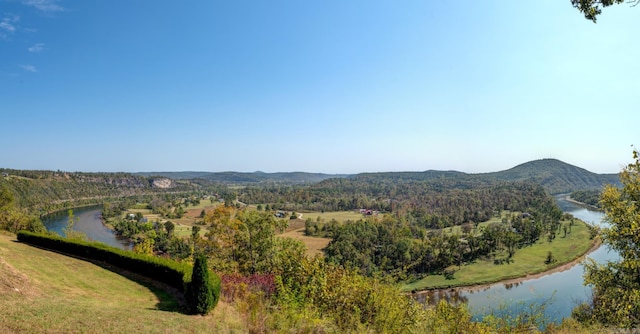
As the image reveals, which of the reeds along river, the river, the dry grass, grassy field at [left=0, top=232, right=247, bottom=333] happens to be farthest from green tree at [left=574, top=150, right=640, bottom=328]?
the river

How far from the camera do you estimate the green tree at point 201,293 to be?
13930 mm

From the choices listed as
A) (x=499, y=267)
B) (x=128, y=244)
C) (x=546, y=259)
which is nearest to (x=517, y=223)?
(x=546, y=259)

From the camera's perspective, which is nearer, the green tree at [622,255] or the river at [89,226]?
the green tree at [622,255]

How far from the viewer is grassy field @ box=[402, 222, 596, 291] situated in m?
60.1

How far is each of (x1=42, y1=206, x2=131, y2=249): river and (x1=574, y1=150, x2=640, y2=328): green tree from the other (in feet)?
299

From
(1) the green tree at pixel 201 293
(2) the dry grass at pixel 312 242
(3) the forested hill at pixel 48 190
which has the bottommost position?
(2) the dry grass at pixel 312 242

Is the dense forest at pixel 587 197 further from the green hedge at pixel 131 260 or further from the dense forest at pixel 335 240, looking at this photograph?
the green hedge at pixel 131 260

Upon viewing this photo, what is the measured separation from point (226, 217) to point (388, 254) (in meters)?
55.1

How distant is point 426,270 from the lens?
68.0 m

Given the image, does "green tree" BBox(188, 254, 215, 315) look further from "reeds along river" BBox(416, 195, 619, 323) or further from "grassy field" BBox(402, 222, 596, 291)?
"grassy field" BBox(402, 222, 596, 291)

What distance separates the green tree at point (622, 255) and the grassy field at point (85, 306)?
16004 millimetres

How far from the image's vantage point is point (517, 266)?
2576 inches

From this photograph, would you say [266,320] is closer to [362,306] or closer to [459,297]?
[362,306]

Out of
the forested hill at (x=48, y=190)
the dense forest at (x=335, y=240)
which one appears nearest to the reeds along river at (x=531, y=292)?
the dense forest at (x=335, y=240)
